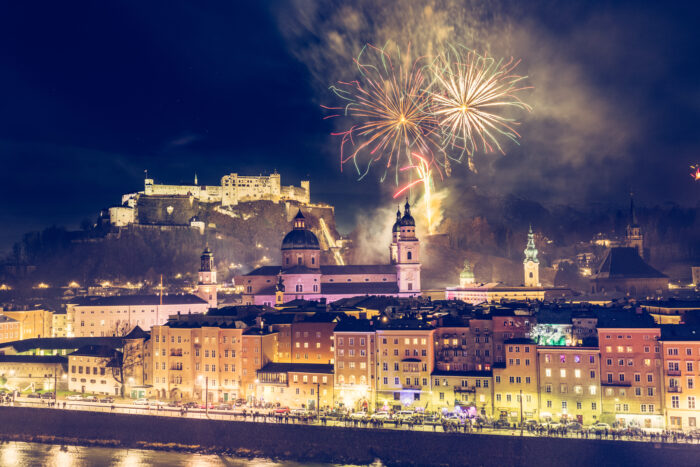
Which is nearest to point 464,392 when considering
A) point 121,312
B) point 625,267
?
point 121,312

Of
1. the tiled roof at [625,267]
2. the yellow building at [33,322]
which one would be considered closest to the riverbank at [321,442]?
the yellow building at [33,322]

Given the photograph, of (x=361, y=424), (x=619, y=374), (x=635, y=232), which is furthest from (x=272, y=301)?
(x=635, y=232)

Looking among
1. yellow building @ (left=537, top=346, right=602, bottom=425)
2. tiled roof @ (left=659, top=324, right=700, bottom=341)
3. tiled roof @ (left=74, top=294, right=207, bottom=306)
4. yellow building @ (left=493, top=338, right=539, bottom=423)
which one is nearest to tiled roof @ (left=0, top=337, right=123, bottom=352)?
tiled roof @ (left=74, top=294, right=207, bottom=306)

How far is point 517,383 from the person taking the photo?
44.7 meters

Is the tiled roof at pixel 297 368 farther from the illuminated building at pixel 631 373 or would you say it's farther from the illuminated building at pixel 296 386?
the illuminated building at pixel 631 373

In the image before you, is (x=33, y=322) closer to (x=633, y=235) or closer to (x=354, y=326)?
(x=354, y=326)

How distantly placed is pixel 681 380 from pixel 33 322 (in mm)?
69426

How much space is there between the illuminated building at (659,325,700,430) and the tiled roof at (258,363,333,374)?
66.2 feet

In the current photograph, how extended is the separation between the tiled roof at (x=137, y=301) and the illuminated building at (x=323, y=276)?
5.73 meters

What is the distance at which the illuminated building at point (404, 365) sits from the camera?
156ft

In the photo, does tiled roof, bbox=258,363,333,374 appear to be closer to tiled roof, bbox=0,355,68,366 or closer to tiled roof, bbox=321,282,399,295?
tiled roof, bbox=0,355,68,366

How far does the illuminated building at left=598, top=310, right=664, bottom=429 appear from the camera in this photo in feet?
140

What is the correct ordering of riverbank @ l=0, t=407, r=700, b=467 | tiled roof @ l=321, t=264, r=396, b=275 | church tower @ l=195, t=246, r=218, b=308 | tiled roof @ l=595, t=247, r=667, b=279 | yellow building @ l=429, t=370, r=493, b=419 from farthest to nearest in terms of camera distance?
tiled roof @ l=595, t=247, r=667, b=279 → church tower @ l=195, t=246, r=218, b=308 → tiled roof @ l=321, t=264, r=396, b=275 → yellow building @ l=429, t=370, r=493, b=419 → riverbank @ l=0, t=407, r=700, b=467

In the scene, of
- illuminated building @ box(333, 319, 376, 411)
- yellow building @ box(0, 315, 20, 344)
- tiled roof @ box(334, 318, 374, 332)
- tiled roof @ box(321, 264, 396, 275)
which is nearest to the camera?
illuminated building @ box(333, 319, 376, 411)
